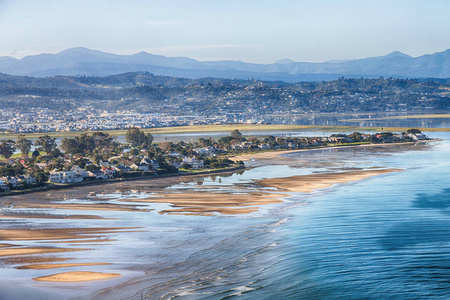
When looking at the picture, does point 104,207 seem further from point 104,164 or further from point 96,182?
point 104,164

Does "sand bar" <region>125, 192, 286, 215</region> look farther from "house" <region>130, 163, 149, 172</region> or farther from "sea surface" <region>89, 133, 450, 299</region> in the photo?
"house" <region>130, 163, 149, 172</region>

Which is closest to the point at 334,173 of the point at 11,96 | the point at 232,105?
the point at 232,105

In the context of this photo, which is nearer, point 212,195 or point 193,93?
point 212,195

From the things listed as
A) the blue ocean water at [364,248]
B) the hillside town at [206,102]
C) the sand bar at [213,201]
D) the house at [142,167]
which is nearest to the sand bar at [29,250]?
the sand bar at [213,201]

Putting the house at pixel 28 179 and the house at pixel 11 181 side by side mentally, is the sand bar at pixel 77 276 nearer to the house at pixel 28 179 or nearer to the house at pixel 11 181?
the house at pixel 11 181

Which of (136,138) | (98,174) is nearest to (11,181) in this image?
(98,174)

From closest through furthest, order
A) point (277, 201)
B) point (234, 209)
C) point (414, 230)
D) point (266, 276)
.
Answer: point (266, 276) < point (414, 230) < point (234, 209) < point (277, 201)

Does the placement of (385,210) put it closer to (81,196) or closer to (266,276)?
(266,276)
